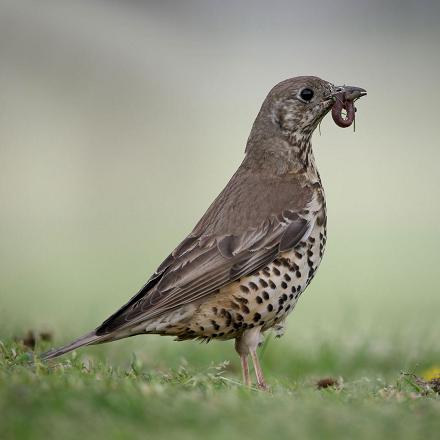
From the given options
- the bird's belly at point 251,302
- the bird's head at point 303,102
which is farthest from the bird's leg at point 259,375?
the bird's head at point 303,102

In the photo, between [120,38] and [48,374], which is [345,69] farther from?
[48,374]

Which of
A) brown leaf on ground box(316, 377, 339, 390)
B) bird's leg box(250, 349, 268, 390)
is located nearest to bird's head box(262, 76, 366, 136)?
bird's leg box(250, 349, 268, 390)

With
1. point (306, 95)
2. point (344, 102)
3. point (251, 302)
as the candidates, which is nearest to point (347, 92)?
point (344, 102)

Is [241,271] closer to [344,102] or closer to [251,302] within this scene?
[251,302]

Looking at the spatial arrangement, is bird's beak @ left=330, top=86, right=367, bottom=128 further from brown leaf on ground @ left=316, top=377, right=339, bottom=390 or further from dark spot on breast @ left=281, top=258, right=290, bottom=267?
brown leaf on ground @ left=316, top=377, right=339, bottom=390

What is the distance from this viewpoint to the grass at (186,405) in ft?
13.6

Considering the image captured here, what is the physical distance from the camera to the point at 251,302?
642 centimetres

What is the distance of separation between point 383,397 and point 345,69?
22.1m

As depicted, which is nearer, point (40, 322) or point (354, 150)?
point (40, 322)

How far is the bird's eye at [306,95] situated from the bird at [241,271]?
0.55m

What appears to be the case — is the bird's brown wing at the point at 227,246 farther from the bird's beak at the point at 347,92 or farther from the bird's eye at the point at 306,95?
the bird's beak at the point at 347,92

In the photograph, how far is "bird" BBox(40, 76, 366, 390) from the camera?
6391 millimetres

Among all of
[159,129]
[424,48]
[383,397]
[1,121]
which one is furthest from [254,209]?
[424,48]

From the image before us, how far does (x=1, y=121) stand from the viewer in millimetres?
23516
